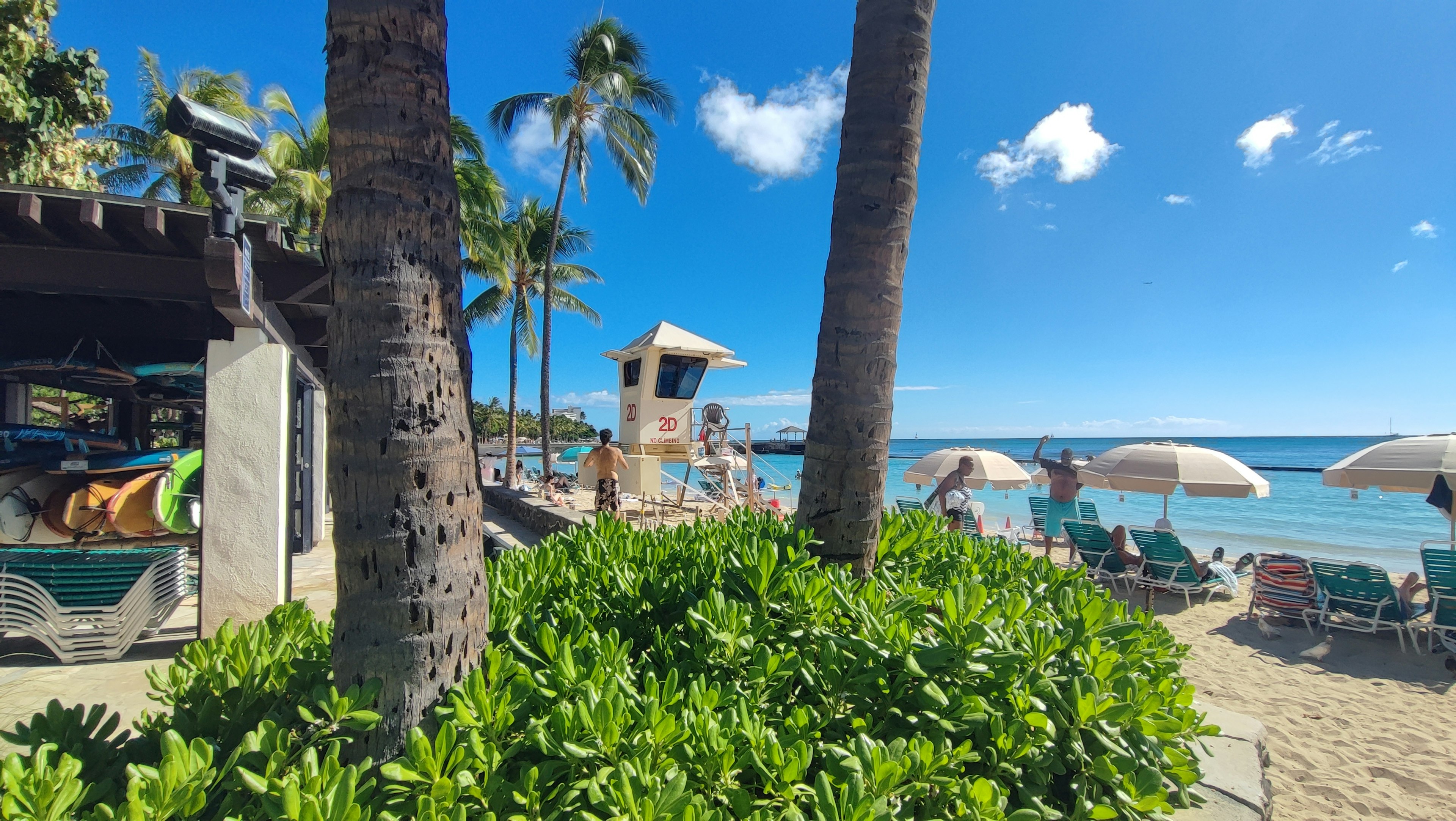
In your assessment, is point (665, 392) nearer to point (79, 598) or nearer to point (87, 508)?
point (87, 508)

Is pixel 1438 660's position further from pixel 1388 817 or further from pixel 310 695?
pixel 310 695

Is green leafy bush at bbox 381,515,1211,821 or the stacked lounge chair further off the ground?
green leafy bush at bbox 381,515,1211,821

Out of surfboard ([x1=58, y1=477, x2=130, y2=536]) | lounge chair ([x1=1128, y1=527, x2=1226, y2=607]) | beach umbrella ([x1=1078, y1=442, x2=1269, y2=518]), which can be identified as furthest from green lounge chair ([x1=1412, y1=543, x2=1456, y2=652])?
surfboard ([x1=58, y1=477, x2=130, y2=536])

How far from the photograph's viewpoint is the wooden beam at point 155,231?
4102 millimetres

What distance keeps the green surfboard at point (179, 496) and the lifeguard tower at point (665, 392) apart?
7.76m

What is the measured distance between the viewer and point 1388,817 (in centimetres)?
367

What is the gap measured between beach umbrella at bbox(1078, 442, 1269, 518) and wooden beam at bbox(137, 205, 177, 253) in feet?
36.6

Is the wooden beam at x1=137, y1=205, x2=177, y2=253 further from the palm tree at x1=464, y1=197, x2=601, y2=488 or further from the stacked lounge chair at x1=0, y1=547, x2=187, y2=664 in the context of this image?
the palm tree at x1=464, y1=197, x2=601, y2=488

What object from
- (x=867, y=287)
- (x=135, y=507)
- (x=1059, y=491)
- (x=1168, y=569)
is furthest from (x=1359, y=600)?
(x=135, y=507)

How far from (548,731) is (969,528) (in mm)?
10795

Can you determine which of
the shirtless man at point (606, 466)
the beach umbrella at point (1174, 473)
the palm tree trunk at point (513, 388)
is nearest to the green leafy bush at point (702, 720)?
the shirtless man at point (606, 466)

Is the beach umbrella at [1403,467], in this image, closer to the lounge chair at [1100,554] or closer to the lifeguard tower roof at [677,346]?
the lounge chair at [1100,554]

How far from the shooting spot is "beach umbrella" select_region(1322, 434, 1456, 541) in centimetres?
702

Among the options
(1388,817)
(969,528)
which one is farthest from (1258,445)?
(1388,817)
